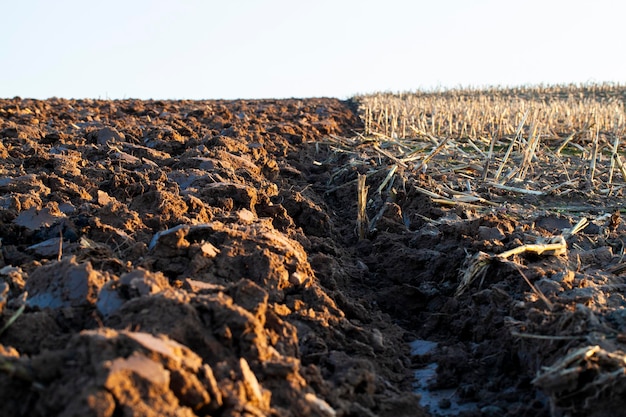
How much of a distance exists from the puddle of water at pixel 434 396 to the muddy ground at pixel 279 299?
1 centimetres

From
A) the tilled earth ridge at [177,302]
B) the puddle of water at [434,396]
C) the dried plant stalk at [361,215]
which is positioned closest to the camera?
the tilled earth ridge at [177,302]

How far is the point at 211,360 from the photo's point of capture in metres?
2.57

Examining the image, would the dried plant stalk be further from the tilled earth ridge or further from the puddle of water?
the puddle of water

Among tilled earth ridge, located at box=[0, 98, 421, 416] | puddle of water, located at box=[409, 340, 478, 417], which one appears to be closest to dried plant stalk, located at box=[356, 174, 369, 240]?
tilled earth ridge, located at box=[0, 98, 421, 416]

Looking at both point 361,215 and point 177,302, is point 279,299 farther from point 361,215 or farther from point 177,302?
point 361,215

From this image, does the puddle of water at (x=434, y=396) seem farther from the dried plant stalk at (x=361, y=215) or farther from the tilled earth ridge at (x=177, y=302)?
the dried plant stalk at (x=361, y=215)

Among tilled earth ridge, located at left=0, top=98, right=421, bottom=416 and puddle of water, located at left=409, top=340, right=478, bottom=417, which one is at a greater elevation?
tilled earth ridge, located at left=0, top=98, right=421, bottom=416

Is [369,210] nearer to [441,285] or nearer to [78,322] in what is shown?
[441,285]

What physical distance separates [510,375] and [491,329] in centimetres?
47

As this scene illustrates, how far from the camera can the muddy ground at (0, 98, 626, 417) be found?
7.53 feet

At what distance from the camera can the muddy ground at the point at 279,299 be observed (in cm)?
229

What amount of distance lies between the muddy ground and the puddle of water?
0.5 inches

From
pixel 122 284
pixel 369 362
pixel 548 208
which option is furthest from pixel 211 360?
pixel 548 208

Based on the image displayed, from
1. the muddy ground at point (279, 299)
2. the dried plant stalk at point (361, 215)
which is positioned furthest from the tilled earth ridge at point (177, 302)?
the dried plant stalk at point (361, 215)
